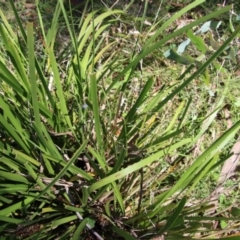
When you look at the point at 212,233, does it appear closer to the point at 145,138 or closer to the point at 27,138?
the point at 145,138

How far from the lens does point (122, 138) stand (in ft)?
4.84

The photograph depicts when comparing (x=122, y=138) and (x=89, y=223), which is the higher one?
Result: (x=122, y=138)

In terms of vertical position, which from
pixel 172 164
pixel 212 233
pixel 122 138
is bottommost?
pixel 212 233

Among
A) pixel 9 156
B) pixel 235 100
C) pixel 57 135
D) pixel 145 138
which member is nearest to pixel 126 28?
pixel 235 100

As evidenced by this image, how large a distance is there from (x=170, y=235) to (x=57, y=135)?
1.69 feet

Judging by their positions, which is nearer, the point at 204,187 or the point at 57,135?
the point at 57,135

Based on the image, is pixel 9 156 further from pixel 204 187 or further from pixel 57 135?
pixel 204 187

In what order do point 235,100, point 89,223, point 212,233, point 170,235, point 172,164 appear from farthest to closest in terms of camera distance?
point 235,100
point 172,164
point 212,233
point 89,223
point 170,235

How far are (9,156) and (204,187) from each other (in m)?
0.86

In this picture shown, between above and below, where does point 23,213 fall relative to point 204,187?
above

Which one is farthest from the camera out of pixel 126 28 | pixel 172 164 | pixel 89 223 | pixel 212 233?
pixel 126 28

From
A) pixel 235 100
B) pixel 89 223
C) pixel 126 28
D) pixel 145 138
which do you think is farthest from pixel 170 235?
pixel 126 28

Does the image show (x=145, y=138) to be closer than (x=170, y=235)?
No

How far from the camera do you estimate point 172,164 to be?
1749 millimetres
